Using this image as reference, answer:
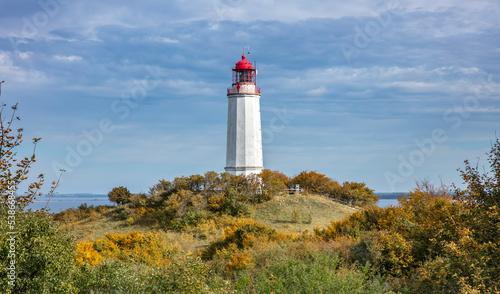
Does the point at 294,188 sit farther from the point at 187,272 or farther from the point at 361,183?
the point at 187,272

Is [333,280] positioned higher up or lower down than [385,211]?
lower down

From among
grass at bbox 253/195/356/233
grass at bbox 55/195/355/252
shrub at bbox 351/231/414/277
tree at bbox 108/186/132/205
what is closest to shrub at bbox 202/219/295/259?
grass at bbox 55/195/355/252

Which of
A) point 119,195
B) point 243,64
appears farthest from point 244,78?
point 119,195

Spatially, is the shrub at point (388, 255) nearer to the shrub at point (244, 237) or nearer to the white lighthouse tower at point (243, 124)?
the shrub at point (244, 237)

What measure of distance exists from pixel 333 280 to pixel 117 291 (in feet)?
15.5

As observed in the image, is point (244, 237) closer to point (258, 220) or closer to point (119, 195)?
point (258, 220)

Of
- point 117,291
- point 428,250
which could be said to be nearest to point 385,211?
point 428,250

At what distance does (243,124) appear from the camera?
34250 millimetres

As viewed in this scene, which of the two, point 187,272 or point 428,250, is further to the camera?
point 428,250

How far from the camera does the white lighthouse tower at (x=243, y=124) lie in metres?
34.3

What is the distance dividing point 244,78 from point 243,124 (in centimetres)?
376

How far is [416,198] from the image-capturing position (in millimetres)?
15828

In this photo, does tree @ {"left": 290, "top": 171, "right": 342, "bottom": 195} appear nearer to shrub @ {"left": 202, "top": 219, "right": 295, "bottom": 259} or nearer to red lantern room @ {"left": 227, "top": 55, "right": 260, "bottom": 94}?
red lantern room @ {"left": 227, "top": 55, "right": 260, "bottom": 94}

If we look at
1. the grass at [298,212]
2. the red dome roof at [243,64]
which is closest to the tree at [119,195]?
the grass at [298,212]
